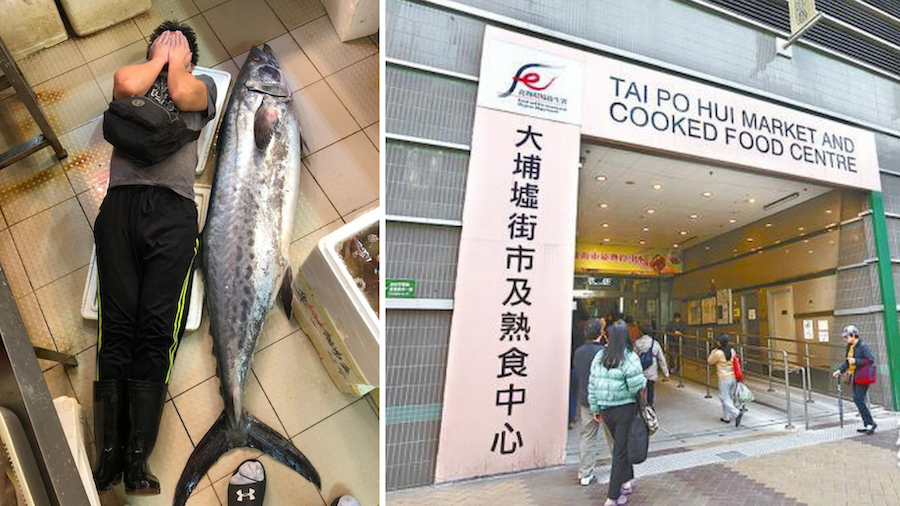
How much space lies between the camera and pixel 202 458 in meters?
1.48

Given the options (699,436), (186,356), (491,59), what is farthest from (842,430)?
(186,356)

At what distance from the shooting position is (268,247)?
5.16ft

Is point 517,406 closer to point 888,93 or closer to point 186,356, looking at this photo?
point 186,356

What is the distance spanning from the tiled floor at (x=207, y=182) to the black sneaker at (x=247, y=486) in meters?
0.04

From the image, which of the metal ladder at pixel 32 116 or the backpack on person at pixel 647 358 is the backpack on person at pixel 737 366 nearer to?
the backpack on person at pixel 647 358

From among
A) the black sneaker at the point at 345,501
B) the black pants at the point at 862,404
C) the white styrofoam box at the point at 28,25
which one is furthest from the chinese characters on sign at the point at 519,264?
the white styrofoam box at the point at 28,25

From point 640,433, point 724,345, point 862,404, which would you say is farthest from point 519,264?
point 862,404

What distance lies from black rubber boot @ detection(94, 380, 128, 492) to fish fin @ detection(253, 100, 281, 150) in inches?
31.6

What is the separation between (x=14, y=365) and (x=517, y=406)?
3.32 ft

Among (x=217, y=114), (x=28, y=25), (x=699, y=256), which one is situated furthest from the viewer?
(x=28, y=25)

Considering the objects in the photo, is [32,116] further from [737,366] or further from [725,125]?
[737,366]

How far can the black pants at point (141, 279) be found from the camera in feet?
4.46

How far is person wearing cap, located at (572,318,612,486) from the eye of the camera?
125cm

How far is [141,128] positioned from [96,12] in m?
0.85
